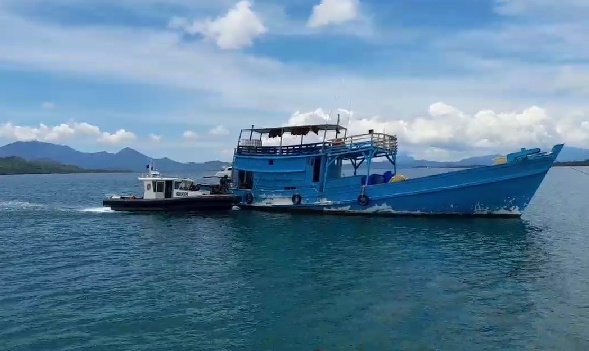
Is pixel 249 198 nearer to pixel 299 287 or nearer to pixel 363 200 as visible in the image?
pixel 363 200

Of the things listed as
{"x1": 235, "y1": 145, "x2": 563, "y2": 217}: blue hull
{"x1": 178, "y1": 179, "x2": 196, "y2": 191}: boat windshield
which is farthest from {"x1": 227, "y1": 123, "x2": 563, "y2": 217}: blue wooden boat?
{"x1": 178, "y1": 179, "x2": 196, "y2": 191}: boat windshield

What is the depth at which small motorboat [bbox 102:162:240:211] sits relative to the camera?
144 ft

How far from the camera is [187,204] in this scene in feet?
143

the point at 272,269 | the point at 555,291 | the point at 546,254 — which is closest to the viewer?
the point at 555,291

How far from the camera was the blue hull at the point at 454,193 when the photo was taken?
36.3 metres

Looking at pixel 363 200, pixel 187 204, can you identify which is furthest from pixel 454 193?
pixel 187 204

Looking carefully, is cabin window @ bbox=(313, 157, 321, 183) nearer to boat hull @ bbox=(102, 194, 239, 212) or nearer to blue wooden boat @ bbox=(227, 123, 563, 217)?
blue wooden boat @ bbox=(227, 123, 563, 217)

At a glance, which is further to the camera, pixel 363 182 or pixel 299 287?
pixel 363 182

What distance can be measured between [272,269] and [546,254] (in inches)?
593

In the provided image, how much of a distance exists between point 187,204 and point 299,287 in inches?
983

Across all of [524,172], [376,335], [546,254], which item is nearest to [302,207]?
[524,172]

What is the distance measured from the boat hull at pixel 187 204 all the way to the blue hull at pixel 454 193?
781 cm

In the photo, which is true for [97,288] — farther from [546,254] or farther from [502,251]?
[546,254]

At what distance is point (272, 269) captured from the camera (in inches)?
942
